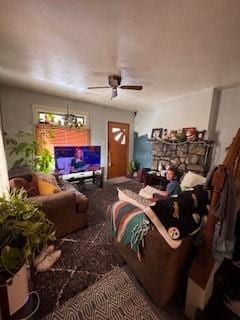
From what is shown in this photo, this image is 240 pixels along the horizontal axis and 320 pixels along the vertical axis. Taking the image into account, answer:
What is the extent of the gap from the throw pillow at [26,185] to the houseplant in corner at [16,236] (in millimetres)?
1531

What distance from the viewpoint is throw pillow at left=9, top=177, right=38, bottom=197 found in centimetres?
229

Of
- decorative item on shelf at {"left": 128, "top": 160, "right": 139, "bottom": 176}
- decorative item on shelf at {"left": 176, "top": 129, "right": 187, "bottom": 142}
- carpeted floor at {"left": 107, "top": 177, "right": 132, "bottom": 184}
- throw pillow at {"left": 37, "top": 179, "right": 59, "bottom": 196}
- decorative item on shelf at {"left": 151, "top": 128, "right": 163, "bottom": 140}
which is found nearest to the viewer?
throw pillow at {"left": 37, "top": 179, "right": 59, "bottom": 196}

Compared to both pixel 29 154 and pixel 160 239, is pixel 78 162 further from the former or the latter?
pixel 160 239

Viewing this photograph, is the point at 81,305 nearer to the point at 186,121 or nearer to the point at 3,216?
the point at 3,216

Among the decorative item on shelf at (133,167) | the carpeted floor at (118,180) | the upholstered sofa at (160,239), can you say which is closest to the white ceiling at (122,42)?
the upholstered sofa at (160,239)

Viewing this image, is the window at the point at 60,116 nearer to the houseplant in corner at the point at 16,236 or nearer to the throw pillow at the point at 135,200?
the throw pillow at the point at 135,200

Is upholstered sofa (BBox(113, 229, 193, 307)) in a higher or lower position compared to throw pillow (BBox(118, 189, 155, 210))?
lower

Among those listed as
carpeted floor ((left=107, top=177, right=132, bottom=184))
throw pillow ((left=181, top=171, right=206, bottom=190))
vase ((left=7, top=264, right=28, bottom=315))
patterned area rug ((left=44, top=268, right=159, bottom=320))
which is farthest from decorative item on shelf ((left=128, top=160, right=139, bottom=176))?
vase ((left=7, top=264, right=28, bottom=315))

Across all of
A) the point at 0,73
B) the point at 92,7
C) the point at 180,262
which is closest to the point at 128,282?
the point at 180,262

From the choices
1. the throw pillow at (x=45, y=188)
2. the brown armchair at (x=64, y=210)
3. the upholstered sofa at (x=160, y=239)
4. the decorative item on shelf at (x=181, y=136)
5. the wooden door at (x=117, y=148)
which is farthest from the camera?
the wooden door at (x=117, y=148)

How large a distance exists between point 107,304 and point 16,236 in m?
1.17

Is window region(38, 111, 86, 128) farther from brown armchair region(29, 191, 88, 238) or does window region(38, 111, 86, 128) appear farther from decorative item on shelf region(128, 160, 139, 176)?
brown armchair region(29, 191, 88, 238)

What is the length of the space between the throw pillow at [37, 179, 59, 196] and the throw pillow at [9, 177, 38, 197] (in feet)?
0.22

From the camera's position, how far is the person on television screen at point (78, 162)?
4055 millimetres
